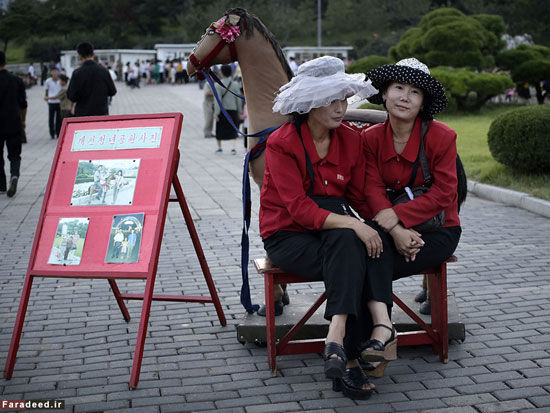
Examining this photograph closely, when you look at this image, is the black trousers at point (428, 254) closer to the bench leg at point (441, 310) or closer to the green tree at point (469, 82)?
the bench leg at point (441, 310)

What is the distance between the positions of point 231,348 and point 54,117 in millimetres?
16149

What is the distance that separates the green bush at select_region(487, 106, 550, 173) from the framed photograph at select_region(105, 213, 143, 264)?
686 cm

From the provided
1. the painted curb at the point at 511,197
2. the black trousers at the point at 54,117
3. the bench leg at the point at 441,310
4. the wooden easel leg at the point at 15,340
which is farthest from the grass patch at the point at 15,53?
the bench leg at the point at 441,310

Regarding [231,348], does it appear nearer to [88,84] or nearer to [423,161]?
[423,161]

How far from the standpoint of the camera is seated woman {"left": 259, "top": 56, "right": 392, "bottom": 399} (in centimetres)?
381

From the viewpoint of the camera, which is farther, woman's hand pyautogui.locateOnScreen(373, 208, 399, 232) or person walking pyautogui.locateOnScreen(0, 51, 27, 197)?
person walking pyautogui.locateOnScreen(0, 51, 27, 197)

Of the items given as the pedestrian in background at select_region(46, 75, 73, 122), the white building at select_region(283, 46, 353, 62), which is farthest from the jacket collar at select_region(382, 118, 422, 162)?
the white building at select_region(283, 46, 353, 62)

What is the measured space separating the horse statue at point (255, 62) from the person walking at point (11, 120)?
6537 millimetres

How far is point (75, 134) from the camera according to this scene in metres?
4.72

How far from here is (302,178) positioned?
4133mm

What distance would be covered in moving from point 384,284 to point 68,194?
203 centimetres

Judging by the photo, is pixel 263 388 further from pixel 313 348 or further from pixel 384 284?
pixel 384 284

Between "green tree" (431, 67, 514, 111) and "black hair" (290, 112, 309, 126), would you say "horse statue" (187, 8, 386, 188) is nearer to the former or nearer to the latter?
"black hair" (290, 112, 309, 126)

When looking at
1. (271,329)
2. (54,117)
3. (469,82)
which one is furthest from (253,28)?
(469,82)
